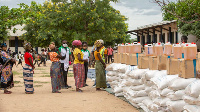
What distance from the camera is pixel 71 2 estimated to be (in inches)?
1211

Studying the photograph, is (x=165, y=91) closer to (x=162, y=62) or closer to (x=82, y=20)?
(x=162, y=62)

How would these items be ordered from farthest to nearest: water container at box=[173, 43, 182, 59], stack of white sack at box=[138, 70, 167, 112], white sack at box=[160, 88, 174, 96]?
stack of white sack at box=[138, 70, 167, 112], water container at box=[173, 43, 182, 59], white sack at box=[160, 88, 174, 96]

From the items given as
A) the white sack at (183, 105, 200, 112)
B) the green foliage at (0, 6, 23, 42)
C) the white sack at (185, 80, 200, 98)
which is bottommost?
the white sack at (183, 105, 200, 112)

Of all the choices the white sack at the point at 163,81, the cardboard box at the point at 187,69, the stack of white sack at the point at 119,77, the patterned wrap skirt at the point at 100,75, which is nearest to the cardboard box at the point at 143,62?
the stack of white sack at the point at 119,77

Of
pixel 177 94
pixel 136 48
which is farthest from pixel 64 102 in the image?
pixel 177 94

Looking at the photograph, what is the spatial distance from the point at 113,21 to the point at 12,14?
1392 cm

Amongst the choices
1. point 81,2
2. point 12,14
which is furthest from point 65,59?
point 81,2

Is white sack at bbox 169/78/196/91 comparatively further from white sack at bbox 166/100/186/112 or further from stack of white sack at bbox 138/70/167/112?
stack of white sack at bbox 138/70/167/112

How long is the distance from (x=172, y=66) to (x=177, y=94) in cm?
66

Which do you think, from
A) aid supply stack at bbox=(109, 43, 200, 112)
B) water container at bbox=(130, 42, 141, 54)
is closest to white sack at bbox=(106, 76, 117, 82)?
water container at bbox=(130, 42, 141, 54)

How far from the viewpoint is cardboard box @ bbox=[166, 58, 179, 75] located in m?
5.62

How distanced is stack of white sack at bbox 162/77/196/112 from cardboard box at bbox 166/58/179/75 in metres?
0.38

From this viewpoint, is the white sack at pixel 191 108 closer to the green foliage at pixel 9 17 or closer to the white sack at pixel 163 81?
the white sack at pixel 163 81

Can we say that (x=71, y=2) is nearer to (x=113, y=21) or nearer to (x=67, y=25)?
(x=67, y=25)
